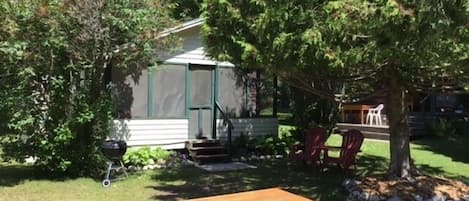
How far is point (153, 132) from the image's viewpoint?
39.5ft

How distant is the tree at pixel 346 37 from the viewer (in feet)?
16.8

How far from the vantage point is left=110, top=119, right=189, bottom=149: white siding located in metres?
11.6

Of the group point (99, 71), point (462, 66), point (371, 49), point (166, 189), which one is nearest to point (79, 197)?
point (166, 189)

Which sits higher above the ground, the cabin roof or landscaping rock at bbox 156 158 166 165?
the cabin roof

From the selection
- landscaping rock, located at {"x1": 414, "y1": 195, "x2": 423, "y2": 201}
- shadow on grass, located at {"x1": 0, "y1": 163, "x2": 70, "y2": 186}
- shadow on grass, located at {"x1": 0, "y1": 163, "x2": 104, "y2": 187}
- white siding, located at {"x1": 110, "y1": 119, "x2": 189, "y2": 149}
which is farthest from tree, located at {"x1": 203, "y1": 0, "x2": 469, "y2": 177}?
white siding, located at {"x1": 110, "y1": 119, "x2": 189, "y2": 149}

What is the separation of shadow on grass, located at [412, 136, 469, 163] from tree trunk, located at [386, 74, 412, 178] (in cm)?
483

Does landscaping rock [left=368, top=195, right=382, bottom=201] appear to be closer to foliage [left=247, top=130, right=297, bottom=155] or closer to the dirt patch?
the dirt patch

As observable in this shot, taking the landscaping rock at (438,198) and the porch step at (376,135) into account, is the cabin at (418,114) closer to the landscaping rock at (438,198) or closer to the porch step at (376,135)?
the porch step at (376,135)

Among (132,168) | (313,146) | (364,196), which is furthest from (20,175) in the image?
(364,196)

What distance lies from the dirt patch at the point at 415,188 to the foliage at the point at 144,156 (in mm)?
4571

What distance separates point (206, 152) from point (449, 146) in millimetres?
7345

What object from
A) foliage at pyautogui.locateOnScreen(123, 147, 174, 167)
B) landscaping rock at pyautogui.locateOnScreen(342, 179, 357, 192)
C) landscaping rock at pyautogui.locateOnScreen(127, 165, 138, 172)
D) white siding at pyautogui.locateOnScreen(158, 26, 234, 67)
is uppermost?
white siding at pyautogui.locateOnScreen(158, 26, 234, 67)

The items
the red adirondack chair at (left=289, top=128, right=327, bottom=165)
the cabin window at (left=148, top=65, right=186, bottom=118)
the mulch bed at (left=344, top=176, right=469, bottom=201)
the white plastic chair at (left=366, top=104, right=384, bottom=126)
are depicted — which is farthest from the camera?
the white plastic chair at (left=366, top=104, right=384, bottom=126)

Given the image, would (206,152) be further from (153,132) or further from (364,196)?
(364,196)
